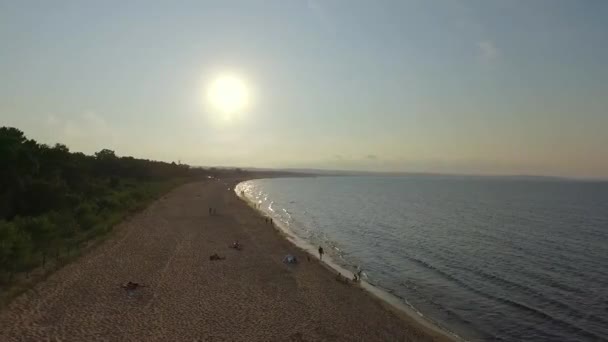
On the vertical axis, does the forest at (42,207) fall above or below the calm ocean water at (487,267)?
above

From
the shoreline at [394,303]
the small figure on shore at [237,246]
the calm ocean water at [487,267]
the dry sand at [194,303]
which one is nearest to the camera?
the dry sand at [194,303]

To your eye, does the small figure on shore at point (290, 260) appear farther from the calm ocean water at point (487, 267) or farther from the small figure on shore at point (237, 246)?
the small figure on shore at point (237, 246)

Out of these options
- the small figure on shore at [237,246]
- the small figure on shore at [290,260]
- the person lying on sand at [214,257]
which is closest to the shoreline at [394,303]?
the small figure on shore at [290,260]

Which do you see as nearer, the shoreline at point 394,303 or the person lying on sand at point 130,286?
the shoreline at point 394,303

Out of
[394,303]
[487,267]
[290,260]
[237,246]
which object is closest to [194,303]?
[290,260]

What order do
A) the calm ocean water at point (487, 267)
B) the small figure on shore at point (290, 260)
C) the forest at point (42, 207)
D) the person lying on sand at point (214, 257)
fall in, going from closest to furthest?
the calm ocean water at point (487, 267), the forest at point (42, 207), the person lying on sand at point (214, 257), the small figure on shore at point (290, 260)

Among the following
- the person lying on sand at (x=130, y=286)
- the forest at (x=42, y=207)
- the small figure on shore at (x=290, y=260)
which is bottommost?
the small figure on shore at (x=290, y=260)

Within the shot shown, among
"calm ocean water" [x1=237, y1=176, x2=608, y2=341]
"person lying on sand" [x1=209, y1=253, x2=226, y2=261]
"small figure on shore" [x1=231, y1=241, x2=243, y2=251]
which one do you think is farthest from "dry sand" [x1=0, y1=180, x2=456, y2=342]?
"calm ocean water" [x1=237, y1=176, x2=608, y2=341]

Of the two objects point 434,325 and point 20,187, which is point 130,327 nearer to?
point 434,325
